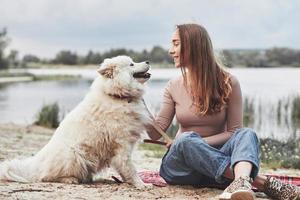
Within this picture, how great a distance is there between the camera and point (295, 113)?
1945cm

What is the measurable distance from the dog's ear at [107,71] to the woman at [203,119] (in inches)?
22.9

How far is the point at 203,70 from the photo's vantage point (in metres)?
5.56

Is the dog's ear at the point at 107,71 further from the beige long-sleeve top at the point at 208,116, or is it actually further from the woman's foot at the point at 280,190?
the woman's foot at the point at 280,190

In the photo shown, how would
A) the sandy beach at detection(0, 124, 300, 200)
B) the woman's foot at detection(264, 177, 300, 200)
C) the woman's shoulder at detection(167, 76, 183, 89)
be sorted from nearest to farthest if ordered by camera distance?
1. the sandy beach at detection(0, 124, 300, 200)
2. the woman's foot at detection(264, 177, 300, 200)
3. the woman's shoulder at detection(167, 76, 183, 89)

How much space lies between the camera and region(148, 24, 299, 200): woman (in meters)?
5.23

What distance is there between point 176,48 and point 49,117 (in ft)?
34.7

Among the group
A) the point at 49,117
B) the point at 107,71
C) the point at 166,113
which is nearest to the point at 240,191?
the point at 166,113

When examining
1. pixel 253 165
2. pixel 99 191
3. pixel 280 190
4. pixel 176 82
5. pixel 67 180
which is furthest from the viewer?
pixel 176 82

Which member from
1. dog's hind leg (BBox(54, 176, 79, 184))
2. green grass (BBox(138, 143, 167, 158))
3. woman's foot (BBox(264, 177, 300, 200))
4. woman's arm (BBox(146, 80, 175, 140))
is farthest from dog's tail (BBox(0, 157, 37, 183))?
green grass (BBox(138, 143, 167, 158))

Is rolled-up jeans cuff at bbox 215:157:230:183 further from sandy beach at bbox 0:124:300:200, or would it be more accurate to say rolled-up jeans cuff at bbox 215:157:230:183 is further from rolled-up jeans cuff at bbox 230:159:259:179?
sandy beach at bbox 0:124:300:200

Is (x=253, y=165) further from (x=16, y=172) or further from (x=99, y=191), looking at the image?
(x=16, y=172)

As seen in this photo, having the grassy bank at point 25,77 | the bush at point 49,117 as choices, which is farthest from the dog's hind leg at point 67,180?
the grassy bank at point 25,77

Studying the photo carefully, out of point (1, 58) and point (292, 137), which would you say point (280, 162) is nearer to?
point (292, 137)

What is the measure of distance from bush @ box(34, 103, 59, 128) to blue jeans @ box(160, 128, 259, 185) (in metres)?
10.4
